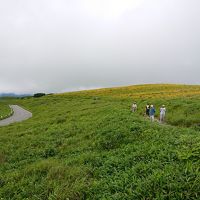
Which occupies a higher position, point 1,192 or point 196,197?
point 196,197

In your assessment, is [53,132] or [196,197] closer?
[196,197]

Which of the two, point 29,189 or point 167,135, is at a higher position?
point 167,135

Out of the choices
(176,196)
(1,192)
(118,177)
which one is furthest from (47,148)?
(176,196)

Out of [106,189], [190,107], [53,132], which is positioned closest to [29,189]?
[106,189]

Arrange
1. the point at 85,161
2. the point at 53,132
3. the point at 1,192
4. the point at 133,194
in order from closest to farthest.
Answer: the point at 133,194 < the point at 1,192 < the point at 85,161 < the point at 53,132

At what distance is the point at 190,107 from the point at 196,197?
2475cm

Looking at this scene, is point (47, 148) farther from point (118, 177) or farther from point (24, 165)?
point (118, 177)

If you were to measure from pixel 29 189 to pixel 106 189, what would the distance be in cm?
336

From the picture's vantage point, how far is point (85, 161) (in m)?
15.3

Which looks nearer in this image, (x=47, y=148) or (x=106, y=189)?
(x=106, y=189)

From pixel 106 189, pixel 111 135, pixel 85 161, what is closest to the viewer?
pixel 106 189

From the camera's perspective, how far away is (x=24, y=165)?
16656mm

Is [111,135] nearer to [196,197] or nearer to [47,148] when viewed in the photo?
[47,148]

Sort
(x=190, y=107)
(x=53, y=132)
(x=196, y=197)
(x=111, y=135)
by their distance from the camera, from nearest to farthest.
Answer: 1. (x=196, y=197)
2. (x=111, y=135)
3. (x=53, y=132)
4. (x=190, y=107)
